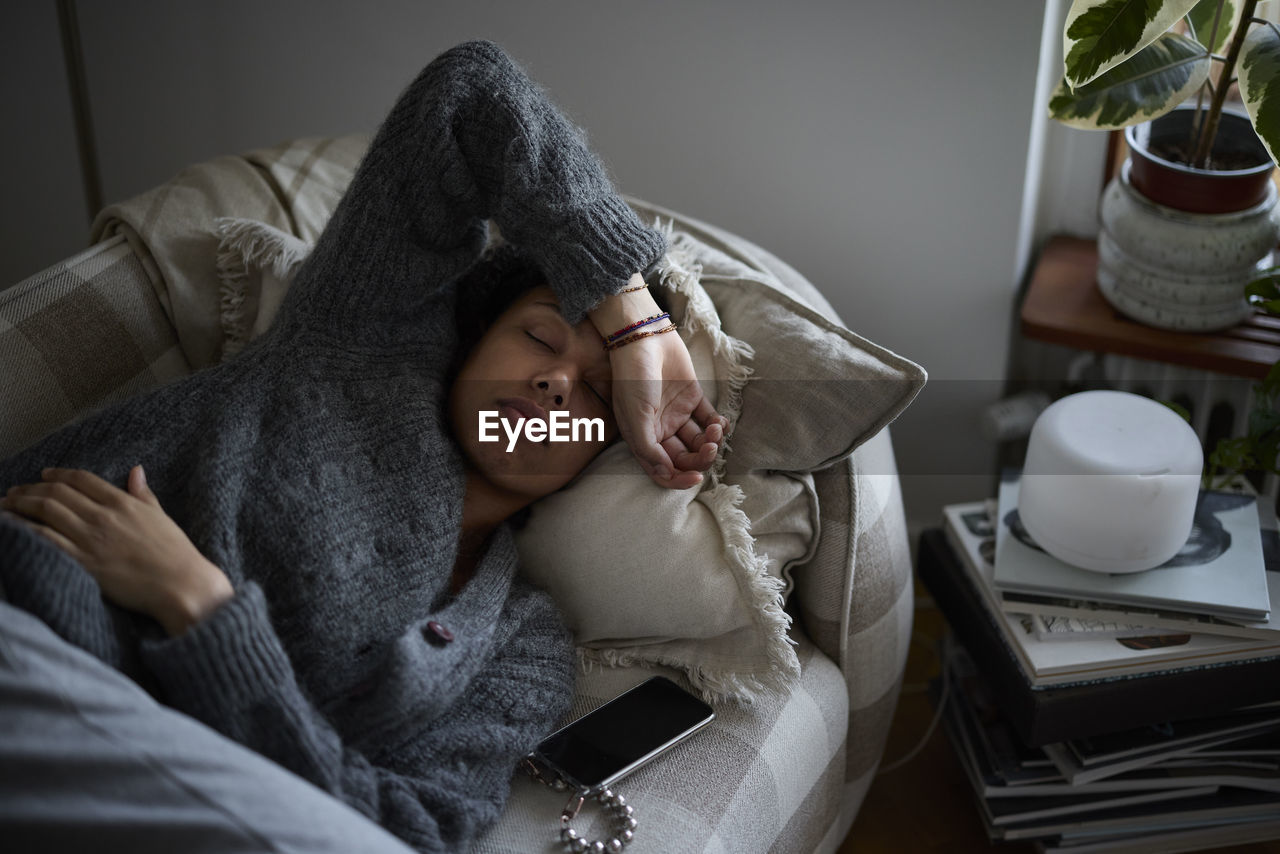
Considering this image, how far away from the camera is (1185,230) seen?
1.53 meters

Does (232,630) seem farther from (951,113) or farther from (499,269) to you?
(951,113)

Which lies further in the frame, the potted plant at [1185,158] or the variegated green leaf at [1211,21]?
the variegated green leaf at [1211,21]

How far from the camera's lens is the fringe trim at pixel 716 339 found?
1276 millimetres

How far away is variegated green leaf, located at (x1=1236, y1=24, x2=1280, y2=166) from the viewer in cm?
130

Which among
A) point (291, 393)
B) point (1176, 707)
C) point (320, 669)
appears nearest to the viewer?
point (320, 669)

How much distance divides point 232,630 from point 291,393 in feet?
1.06

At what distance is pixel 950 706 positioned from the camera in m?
1.60

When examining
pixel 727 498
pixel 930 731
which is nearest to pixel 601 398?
pixel 727 498

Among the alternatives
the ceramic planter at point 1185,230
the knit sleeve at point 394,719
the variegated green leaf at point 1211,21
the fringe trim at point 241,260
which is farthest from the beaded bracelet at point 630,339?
the variegated green leaf at point 1211,21

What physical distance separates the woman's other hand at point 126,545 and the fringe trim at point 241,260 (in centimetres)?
35

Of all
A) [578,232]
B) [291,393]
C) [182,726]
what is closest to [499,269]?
[578,232]

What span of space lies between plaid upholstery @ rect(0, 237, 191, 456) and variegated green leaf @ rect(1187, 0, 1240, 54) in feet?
4.59

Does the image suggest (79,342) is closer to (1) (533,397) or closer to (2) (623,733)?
(1) (533,397)

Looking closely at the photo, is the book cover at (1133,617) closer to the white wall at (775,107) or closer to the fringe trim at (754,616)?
Result: the fringe trim at (754,616)
